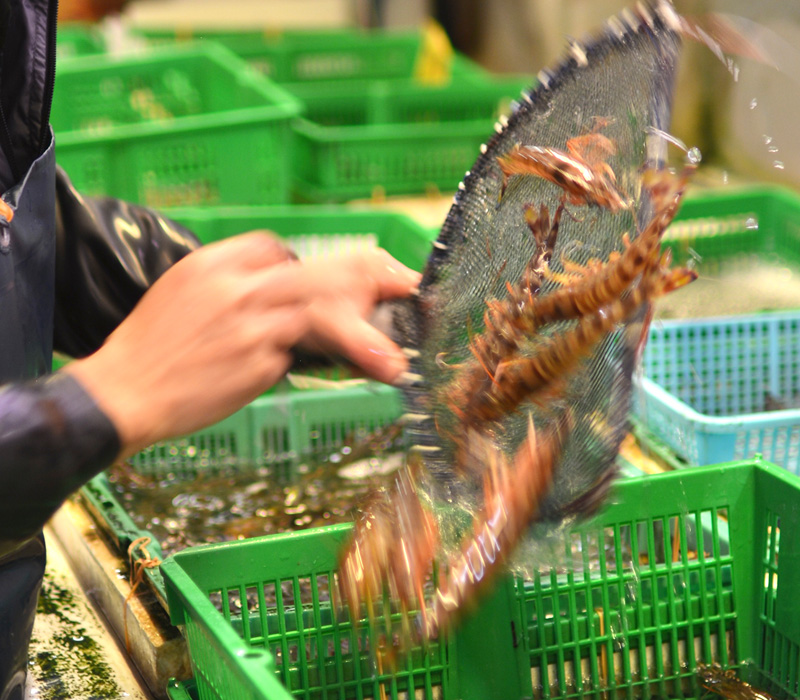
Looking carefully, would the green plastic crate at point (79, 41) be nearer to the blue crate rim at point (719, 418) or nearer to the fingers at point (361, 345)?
the blue crate rim at point (719, 418)

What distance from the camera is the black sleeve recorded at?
5.37ft

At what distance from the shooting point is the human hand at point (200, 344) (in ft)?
3.46

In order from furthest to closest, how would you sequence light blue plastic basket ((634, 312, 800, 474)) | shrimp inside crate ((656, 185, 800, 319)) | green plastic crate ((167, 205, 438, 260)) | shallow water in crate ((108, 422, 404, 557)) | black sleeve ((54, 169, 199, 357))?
shrimp inside crate ((656, 185, 800, 319)) → green plastic crate ((167, 205, 438, 260)) → light blue plastic basket ((634, 312, 800, 474)) → shallow water in crate ((108, 422, 404, 557)) → black sleeve ((54, 169, 199, 357))

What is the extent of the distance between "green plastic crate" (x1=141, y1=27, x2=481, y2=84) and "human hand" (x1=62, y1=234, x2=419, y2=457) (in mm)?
5477

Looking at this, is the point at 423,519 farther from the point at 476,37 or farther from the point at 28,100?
the point at 476,37

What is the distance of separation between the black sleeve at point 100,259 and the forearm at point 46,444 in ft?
2.07

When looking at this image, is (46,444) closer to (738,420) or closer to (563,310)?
(563,310)

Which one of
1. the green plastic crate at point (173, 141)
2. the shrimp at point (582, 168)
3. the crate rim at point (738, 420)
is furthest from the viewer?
the green plastic crate at point (173, 141)

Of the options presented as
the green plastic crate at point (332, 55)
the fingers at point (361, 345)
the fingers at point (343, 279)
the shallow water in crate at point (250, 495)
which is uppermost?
the green plastic crate at point (332, 55)

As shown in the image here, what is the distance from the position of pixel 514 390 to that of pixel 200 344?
456 millimetres

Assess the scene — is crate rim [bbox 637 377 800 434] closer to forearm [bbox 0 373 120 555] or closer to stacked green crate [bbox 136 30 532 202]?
forearm [bbox 0 373 120 555]

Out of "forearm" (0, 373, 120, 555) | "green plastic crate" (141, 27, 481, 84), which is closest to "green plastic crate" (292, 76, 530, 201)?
"green plastic crate" (141, 27, 481, 84)

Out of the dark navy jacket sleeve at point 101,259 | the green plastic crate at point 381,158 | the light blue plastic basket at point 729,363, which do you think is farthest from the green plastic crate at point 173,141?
the dark navy jacket sleeve at point 101,259

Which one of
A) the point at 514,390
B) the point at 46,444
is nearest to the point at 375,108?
the point at 514,390
